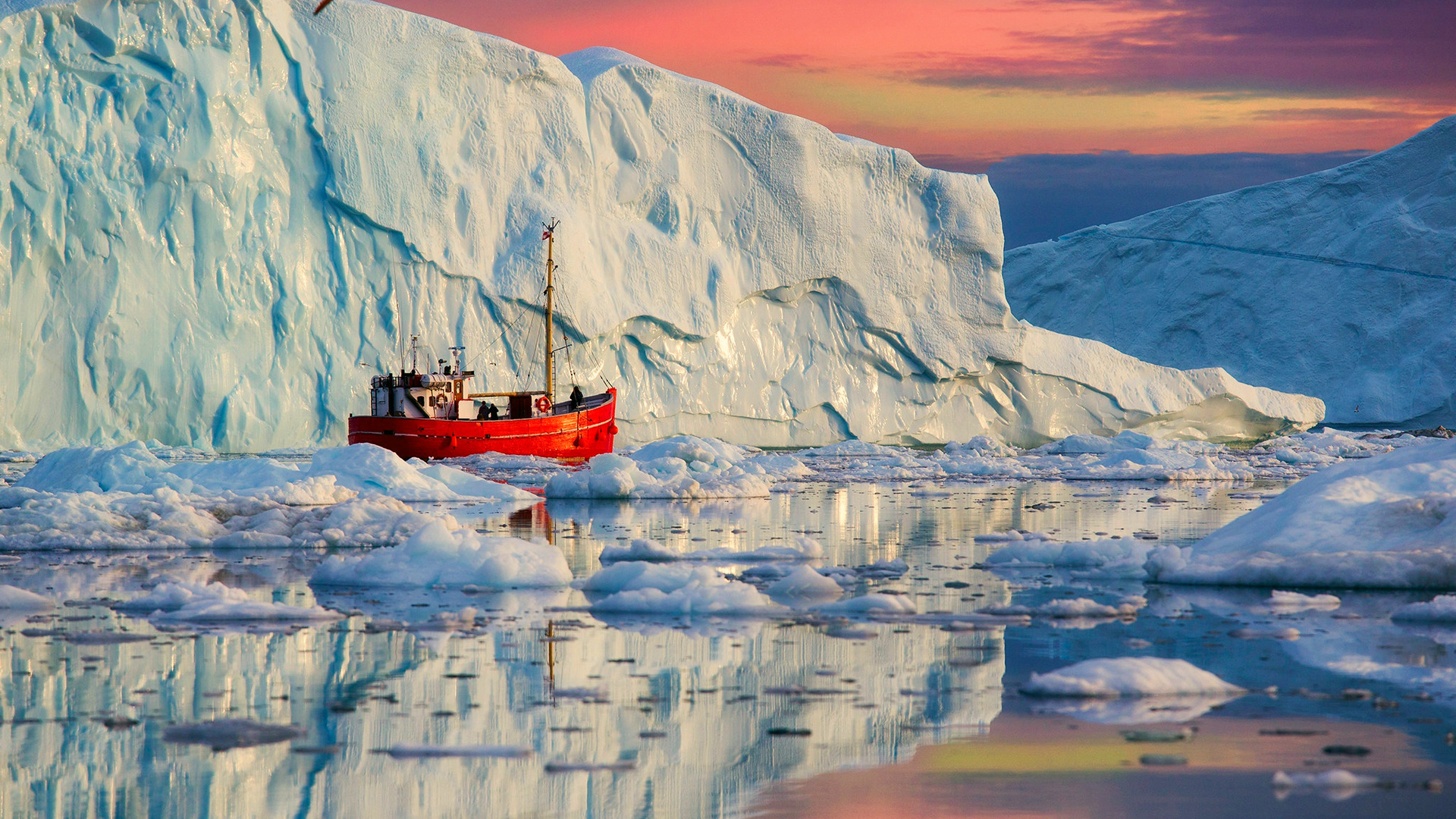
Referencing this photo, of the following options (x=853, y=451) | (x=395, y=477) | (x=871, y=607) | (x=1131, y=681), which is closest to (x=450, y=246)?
(x=853, y=451)

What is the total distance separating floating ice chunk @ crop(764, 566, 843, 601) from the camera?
6.46 m

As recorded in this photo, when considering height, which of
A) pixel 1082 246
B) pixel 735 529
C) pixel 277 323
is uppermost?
pixel 1082 246

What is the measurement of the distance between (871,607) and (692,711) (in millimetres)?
2010

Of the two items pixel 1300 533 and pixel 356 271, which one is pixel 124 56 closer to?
pixel 356 271

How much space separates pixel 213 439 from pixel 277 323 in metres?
2.15

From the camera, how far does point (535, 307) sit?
2411cm

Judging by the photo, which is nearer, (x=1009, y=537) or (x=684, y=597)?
(x=684, y=597)

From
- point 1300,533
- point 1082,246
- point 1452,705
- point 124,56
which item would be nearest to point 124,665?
point 1452,705

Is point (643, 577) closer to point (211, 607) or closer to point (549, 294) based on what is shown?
point (211, 607)

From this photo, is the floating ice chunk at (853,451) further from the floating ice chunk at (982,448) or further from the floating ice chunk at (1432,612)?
the floating ice chunk at (1432,612)

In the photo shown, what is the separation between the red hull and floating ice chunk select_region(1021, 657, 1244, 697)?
16.6 meters

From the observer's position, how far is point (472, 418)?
22.2m

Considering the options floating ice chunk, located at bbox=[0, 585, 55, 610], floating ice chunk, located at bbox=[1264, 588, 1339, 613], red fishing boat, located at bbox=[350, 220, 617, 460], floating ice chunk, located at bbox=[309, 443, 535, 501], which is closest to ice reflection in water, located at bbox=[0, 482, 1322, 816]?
floating ice chunk, located at bbox=[0, 585, 55, 610]

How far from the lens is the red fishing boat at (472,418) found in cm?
2077
